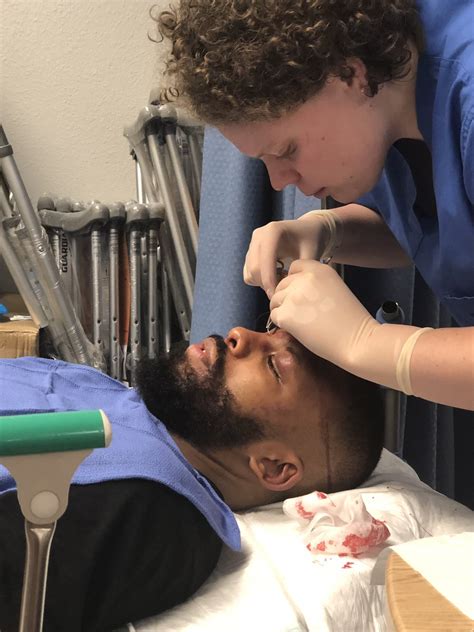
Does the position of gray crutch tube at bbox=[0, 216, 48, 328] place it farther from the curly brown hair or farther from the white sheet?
the curly brown hair

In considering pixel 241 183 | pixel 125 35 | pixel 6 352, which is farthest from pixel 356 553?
pixel 125 35

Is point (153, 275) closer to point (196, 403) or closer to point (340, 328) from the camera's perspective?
point (196, 403)

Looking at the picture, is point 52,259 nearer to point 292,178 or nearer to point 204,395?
point 204,395

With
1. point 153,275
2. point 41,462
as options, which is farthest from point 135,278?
point 41,462

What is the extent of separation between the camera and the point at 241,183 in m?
1.71

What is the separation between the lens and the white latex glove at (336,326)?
103 centimetres

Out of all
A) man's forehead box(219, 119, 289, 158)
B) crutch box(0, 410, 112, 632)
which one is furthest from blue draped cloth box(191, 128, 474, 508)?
→ crutch box(0, 410, 112, 632)

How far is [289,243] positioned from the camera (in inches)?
54.7

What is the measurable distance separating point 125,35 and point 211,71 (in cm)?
162

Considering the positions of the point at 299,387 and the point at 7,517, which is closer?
the point at 7,517

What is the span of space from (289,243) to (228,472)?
17.1 inches

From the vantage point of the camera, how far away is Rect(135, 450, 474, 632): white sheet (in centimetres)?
102

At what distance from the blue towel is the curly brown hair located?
A: 19.6 inches

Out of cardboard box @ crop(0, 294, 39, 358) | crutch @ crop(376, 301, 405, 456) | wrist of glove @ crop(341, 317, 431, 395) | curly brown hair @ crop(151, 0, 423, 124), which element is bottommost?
cardboard box @ crop(0, 294, 39, 358)
